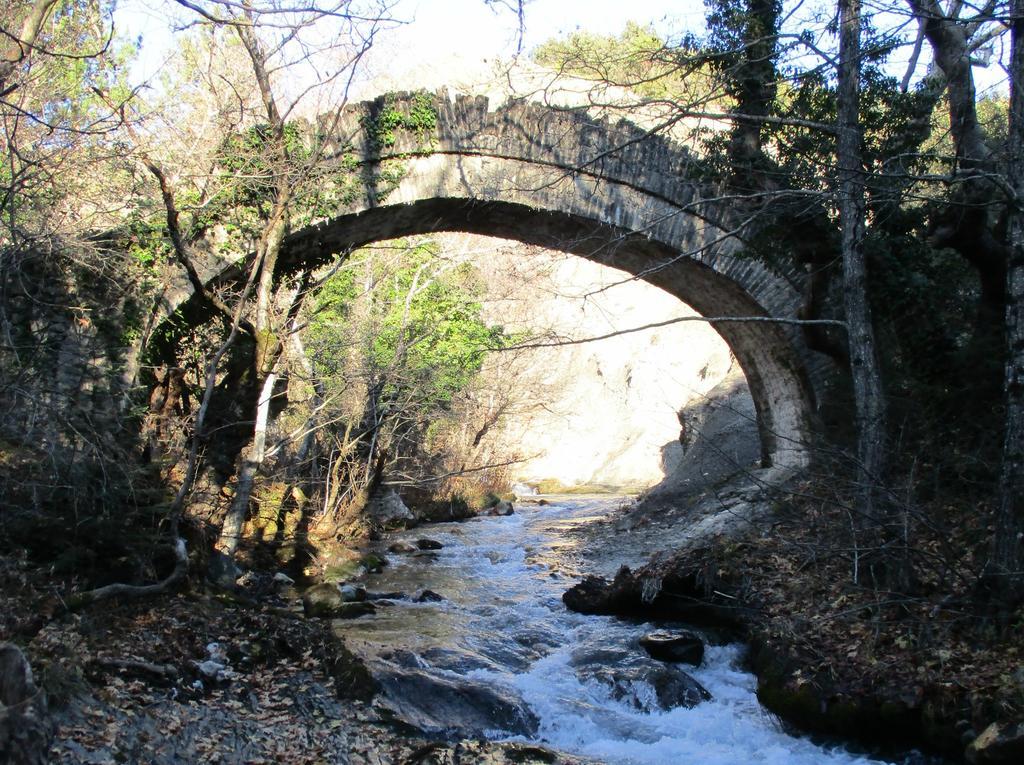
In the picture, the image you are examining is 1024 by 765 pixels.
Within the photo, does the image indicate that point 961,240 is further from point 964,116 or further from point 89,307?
point 89,307

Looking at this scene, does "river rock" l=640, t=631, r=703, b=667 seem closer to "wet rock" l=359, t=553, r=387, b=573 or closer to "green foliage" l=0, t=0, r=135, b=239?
"wet rock" l=359, t=553, r=387, b=573

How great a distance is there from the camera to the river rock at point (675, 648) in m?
7.64

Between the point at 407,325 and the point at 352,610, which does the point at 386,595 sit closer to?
the point at 352,610

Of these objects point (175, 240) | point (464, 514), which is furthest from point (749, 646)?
point (464, 514)

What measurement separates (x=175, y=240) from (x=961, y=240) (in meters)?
7.59

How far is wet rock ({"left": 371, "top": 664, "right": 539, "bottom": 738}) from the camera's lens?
20.0 feet

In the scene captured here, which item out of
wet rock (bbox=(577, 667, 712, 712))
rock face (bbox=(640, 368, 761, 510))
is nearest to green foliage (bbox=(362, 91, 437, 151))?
rock face (bbox=(640, 368, 761, 510))

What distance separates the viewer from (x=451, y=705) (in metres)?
6.38

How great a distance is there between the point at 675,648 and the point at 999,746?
3.16 meters

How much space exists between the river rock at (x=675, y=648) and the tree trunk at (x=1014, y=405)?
2697mm

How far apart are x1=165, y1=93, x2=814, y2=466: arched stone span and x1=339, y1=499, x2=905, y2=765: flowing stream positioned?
3.96 metres

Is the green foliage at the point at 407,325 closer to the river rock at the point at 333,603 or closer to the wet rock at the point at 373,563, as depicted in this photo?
the wet rock at the point at 373,563

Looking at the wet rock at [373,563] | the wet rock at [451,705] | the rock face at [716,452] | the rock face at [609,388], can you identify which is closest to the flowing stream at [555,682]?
the wet rock at [451,705]

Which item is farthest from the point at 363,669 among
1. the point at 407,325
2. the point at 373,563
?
the point at 407,325
